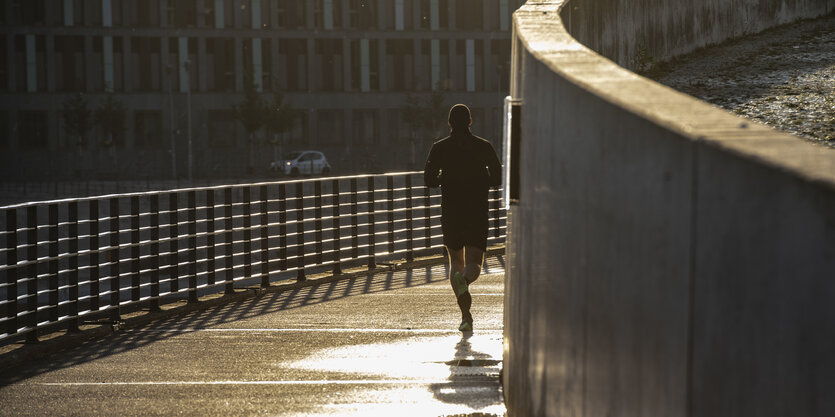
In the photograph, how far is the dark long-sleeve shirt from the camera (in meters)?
10.0

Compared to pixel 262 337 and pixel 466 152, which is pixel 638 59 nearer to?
pixel 466 152

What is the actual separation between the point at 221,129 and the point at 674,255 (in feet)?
255

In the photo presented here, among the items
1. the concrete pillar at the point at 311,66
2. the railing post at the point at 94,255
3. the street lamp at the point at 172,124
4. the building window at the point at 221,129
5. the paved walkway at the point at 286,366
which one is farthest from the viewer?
the concrete pillar at the point at 311,66

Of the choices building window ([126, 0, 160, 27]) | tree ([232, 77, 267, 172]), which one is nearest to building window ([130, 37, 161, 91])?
building window ([126, 0, 160, 27])

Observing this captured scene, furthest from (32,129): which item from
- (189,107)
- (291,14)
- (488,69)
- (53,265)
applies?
(53,265)

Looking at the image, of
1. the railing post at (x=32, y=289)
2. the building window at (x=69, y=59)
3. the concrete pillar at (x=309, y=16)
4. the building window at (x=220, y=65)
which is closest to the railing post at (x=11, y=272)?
the railing post at (x=32, y=289)

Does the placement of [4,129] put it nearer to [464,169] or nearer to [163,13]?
[163,13]

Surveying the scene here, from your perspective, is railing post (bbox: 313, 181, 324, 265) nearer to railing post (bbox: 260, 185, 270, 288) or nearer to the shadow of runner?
railing post (bbox: 260, 185, 270, 288)

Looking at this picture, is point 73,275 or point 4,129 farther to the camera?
point 4,129

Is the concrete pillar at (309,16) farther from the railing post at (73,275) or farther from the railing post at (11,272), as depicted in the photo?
the railing post at (11,272)

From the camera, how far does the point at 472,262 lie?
33.4 feet

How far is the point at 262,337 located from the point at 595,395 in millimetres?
6766

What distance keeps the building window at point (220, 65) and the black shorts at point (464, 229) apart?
231ft

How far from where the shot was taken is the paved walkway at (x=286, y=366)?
734 centimetres
